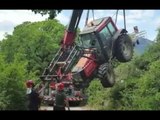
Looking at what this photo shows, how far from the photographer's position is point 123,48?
20.2 feet

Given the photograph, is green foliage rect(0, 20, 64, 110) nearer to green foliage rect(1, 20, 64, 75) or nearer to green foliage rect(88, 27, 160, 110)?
green foliage rect(1, 20, 64, 75)

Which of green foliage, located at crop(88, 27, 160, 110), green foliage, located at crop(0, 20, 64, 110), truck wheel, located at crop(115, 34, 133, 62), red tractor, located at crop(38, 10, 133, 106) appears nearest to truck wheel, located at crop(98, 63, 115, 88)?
red tractor, located at crop(38, 10, 133, 106)

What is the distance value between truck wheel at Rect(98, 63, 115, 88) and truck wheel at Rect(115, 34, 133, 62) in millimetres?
220

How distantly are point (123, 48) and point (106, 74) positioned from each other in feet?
1.59

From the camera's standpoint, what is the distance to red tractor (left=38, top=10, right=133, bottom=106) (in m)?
5.89

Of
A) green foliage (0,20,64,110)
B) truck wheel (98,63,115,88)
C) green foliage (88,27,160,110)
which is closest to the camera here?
green foliage (0,20,64,110)

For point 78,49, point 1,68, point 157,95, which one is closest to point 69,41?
point 78,49
